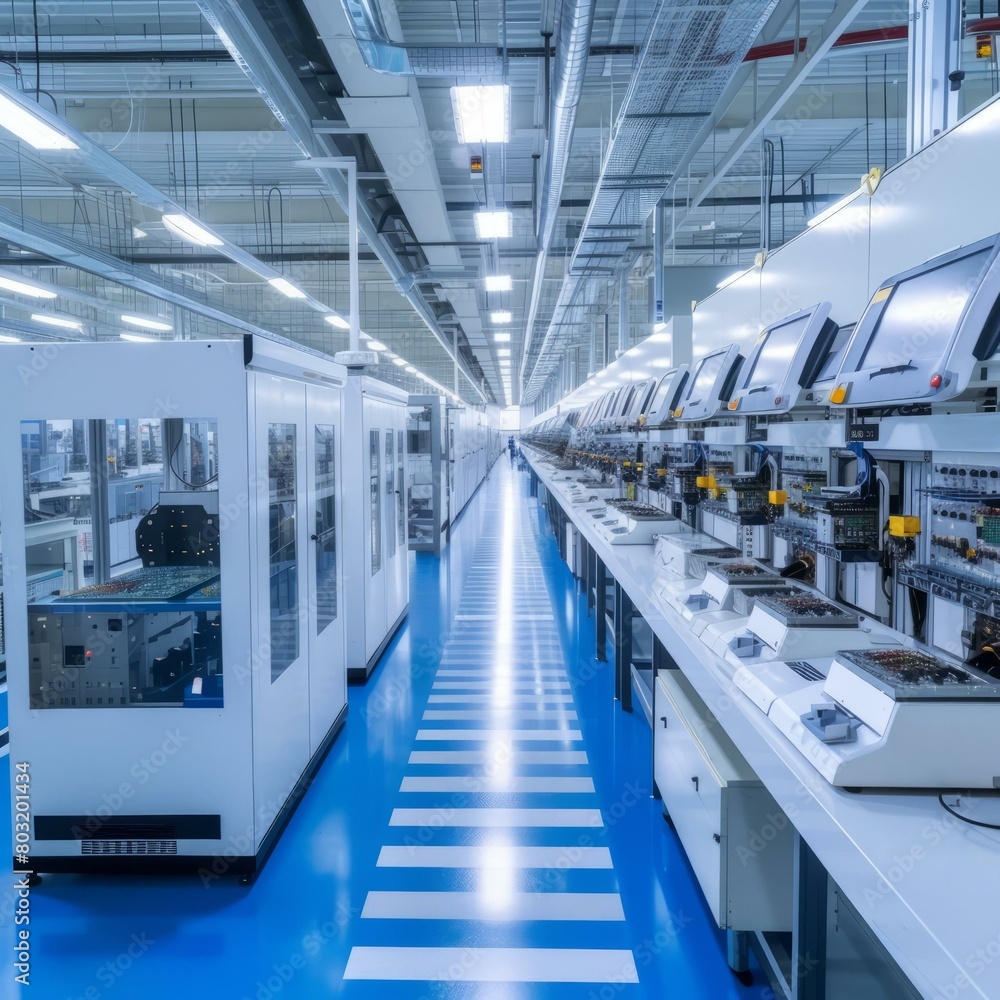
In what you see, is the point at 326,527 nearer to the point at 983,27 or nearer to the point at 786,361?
the point at 786,361

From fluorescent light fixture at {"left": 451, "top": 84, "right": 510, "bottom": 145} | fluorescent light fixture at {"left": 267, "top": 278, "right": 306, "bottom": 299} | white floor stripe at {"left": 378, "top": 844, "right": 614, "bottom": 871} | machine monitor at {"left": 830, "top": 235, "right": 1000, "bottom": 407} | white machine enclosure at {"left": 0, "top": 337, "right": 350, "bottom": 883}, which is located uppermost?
fluorescent light fixture at {"left": 451, "top": 84, "right": 510, "bottom": 145}

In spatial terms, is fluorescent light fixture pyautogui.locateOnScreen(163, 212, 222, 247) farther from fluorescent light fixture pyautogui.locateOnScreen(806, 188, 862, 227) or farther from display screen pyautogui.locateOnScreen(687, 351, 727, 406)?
fluorescent light fixture pyautogui.locateOnScreen(806, 188, 862, 227)

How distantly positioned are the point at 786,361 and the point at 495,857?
2.12m

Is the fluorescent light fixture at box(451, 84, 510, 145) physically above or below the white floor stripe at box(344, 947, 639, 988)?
above

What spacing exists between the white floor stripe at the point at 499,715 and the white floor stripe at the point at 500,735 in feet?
0.48

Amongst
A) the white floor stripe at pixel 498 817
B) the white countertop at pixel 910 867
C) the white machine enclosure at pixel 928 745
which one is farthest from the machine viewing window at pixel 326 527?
the white machine enclosure at pixel 928 745

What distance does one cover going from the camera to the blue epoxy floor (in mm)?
2133

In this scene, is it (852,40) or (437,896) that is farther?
(852,40)

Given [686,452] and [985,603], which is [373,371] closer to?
[686,452]

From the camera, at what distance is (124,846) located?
102 inches

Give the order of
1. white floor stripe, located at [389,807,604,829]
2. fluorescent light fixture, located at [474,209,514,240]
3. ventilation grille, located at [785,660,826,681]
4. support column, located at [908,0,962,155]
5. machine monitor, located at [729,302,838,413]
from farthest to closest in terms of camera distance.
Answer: fluorescent light fixture, located at [474,209,514,240] < white floor stripe, located at [389,807,604,829] < machine monitor, located at [729,302,838,413] < support column, located at [908,0,962,155] < ventilation grille, located at [785,660,826,681]

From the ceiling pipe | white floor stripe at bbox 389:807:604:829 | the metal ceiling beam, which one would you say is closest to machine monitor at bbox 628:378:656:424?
the ceiling pipe

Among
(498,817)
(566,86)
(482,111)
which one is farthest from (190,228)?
(498,817)

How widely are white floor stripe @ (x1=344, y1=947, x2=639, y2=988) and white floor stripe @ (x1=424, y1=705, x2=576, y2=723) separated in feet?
6.11
